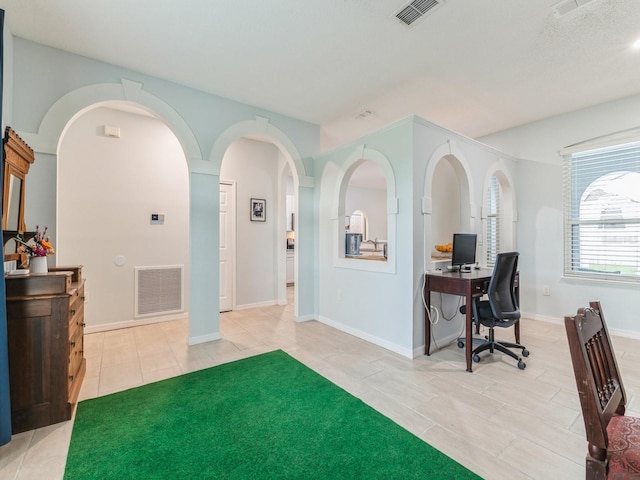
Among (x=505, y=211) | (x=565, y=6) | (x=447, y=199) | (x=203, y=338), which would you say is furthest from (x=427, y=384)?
(x=447, y=199)

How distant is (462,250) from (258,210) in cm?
337

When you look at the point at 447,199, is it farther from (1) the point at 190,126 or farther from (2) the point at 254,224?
(1) the point at 190,126

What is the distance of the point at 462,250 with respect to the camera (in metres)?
3.33

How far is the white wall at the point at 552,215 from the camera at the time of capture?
3736mm

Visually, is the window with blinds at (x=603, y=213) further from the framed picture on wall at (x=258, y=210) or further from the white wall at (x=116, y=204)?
the white wall at (x=116, y=204)

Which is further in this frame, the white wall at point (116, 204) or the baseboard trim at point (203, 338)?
the white wall at point (116, 204)

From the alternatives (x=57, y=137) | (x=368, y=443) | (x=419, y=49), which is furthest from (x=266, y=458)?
(x=419, y=49)

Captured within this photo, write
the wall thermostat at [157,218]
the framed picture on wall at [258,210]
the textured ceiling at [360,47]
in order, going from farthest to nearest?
the framed picture on wall at [258,210], the wall thermostat at [157,218], the textured ceiling at [360,47]

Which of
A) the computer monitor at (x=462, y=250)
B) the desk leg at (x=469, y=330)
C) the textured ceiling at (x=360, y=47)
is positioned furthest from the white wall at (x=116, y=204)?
the desk leg at (x=469, y=330)

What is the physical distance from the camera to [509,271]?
9.89 feet

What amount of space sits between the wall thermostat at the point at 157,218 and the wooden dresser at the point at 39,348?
240 cm

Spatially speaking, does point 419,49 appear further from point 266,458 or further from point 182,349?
point 182,349

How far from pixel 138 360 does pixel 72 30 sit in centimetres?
303

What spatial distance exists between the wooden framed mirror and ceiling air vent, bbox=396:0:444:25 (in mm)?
2930
